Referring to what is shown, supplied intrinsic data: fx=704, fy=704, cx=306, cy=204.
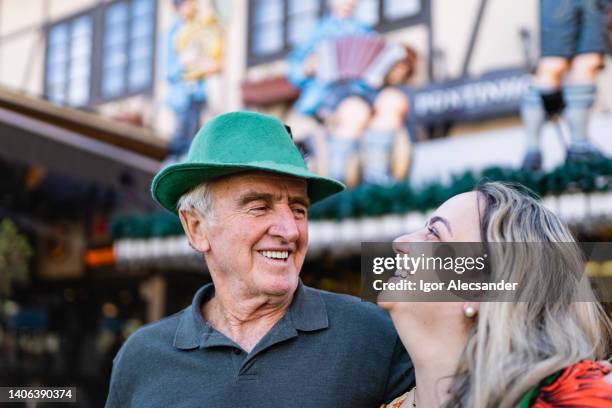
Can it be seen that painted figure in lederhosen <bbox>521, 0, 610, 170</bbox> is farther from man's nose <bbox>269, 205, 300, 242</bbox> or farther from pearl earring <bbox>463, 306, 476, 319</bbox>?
pearl earring <bbox>463, 306, 476, 319</bbox>

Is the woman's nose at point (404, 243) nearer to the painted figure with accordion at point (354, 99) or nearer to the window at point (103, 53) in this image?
the painted figure with accordion at point (354, 99)

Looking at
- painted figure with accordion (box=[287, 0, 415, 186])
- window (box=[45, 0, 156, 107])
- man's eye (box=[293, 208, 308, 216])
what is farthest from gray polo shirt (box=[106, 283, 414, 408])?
window (box=[45, 0, 156, 107])

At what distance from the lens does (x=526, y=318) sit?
143cm

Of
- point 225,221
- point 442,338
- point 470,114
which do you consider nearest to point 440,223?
point 442,338

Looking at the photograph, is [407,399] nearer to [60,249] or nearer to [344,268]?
[344,268]

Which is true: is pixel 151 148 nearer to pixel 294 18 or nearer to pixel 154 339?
pixel 294 18

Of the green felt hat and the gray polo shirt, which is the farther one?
the green felt hat

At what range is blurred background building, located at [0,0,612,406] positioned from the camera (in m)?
5.43

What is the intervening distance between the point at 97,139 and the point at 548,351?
5.99 meters

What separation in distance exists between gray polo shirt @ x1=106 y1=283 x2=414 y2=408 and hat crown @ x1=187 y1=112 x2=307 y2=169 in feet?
1.36

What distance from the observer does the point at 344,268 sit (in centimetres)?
750

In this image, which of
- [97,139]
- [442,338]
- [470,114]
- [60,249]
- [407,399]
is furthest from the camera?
[60,249]

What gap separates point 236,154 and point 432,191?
305 cm

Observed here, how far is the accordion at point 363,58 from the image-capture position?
6.55 m
